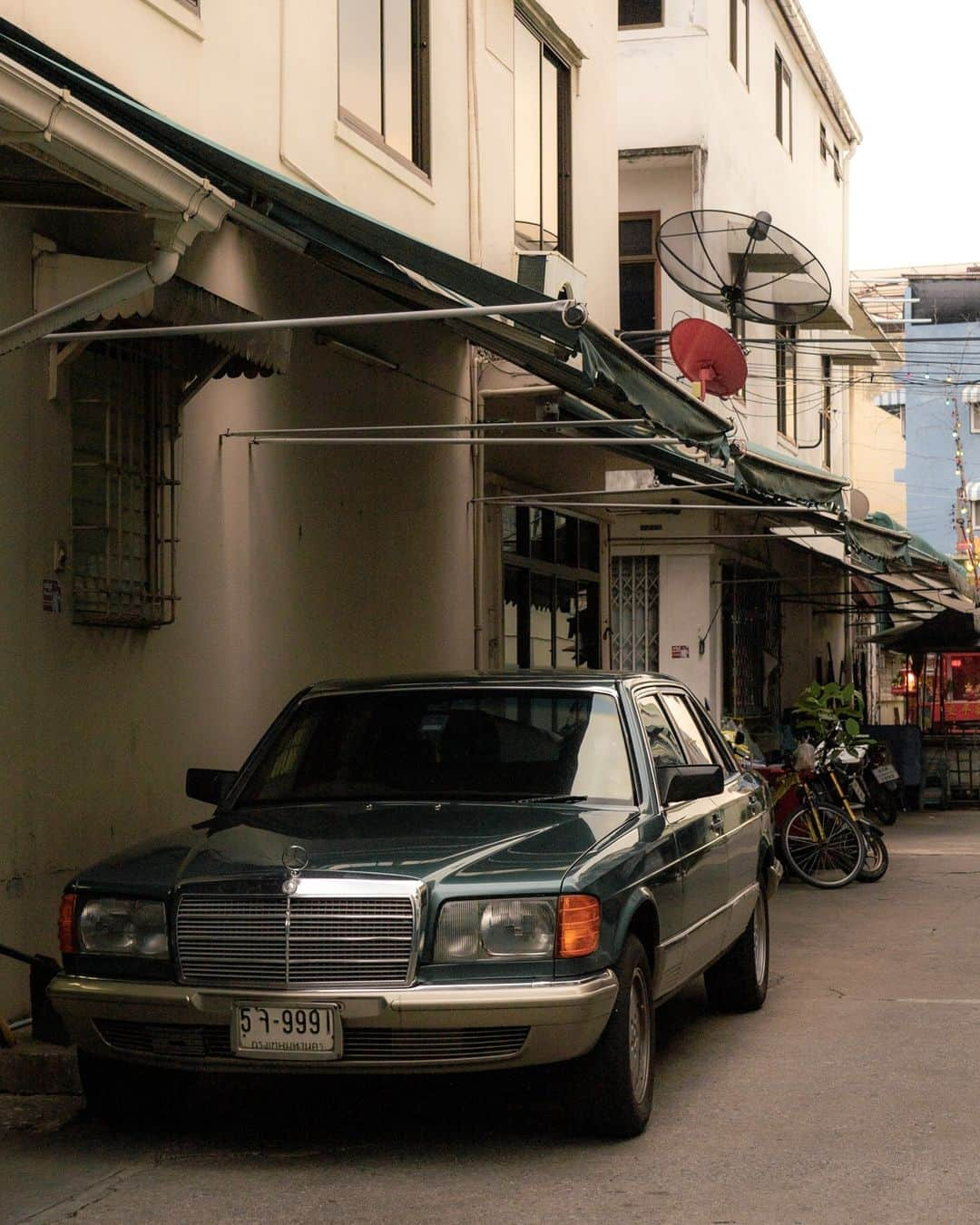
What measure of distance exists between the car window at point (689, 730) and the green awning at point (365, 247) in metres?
1.60

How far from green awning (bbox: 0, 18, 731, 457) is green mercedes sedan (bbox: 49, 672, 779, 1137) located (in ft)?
6.67

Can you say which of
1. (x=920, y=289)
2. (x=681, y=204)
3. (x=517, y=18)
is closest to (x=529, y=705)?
(x=517, y=18)

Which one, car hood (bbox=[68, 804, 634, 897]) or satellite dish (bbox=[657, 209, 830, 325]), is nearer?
car hood (bbox=[68, 804, 634, 897])

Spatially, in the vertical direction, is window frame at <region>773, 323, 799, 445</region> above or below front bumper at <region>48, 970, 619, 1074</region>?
above

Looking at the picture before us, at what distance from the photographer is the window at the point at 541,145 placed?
585 inches

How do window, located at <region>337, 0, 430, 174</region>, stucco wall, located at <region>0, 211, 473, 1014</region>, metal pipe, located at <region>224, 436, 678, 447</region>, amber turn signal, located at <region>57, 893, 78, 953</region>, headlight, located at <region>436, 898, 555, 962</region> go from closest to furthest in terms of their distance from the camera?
headlight, located at <region>436, 898, 555, 962</region>, amber turn signal, located at <region>57, 893, 78, 953</region>, stucco wall, located at <region>0, 211, 473, 1014</region>, metal pipe, located at <region>224, 436, 678, 447</region>, window, located at <region>337, 0, 430, 174</region>

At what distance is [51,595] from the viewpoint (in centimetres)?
790

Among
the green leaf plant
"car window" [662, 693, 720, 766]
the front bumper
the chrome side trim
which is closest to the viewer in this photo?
the front bumper

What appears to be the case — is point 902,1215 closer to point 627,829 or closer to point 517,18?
point 627,829

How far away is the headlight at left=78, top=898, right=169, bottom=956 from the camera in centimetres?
588

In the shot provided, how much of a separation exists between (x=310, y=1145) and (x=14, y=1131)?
1116 mm

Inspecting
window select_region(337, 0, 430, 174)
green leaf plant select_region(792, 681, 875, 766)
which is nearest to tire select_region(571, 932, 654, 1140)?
window select_region(337, 0, 430, 174)

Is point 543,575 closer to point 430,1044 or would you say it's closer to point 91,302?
point 91,302

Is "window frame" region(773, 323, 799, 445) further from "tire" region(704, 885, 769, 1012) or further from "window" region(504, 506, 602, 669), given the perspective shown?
"tire" region(704, 885, 769, 1012)
